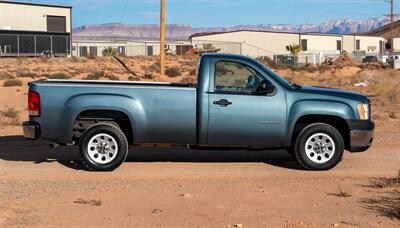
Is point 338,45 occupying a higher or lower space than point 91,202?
higher

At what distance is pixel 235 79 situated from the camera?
10062 millimetres

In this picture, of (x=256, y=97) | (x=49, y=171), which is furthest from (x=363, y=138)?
(x=49, y=171)

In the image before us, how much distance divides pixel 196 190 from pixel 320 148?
2574 millimetres

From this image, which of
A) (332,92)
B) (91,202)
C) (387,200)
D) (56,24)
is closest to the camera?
(91,202)

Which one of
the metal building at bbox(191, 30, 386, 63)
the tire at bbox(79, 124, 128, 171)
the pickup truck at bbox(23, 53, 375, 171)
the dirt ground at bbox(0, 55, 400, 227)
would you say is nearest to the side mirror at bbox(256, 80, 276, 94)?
the pickup truck at bbox(23, 53, 375, 171)

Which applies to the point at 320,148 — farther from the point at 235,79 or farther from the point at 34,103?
the point at 34,103

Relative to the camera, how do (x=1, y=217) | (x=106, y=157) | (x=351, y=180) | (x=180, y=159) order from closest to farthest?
1. (x=1, y=217)
2. (x=351, y=180)
3. (x=106, y=157)
4. (x=180, y=159)

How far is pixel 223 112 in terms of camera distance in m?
9.58

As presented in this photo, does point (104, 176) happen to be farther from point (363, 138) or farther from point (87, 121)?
point (363, 138)

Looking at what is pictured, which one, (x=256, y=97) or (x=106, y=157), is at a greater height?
(x=256, y=97)

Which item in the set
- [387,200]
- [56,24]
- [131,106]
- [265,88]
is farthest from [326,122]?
[56,24]

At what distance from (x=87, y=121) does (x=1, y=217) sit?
319 cm

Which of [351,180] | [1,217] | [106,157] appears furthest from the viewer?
[106,157]

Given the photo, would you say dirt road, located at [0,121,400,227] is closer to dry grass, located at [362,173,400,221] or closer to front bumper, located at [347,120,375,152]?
dry grass, located at [362,173,400,221]
